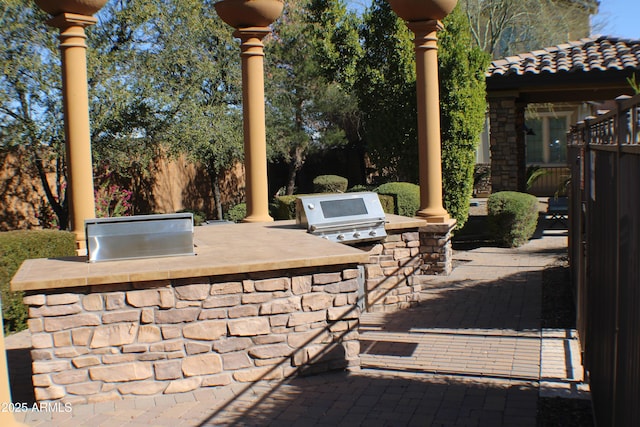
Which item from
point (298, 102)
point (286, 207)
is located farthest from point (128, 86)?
point (298, 102)

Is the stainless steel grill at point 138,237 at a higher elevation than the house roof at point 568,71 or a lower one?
lower

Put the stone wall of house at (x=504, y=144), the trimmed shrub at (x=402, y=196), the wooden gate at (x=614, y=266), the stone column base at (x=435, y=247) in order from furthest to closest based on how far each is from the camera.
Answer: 1. the stone wall of house at (x=504, y=144)
2. the trimmed shrub at (x=402, y=196)
3. the stone column base at (x=435, y=247)
4. the wooden gate at (x=614, y=266)

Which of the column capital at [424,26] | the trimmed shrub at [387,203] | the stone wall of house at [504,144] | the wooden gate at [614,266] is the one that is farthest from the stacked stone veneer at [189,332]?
the stone wall of house at [504,144]

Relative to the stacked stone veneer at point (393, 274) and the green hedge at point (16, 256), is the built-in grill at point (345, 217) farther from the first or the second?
the green hedge at point (16, 256)

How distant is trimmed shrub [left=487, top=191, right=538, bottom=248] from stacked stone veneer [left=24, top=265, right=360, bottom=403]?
7377 mm

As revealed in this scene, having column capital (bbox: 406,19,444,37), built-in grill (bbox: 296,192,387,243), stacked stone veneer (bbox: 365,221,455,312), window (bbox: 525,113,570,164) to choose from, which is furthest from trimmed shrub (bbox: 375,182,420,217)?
window (bbox: 525,113,570,164)

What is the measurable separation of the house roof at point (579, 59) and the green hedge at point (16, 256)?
9.84 metres

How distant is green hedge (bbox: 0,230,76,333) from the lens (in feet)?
26.0

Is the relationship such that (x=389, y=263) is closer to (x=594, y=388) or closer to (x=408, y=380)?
(x=408, y=380)

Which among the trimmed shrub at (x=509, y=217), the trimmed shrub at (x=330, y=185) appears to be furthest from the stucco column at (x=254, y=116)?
the trimmed shrub at (x=330, y=185)

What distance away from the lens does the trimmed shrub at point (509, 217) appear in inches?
489

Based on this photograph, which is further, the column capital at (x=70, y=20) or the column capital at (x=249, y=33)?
the column capital at (x=249, y=33)

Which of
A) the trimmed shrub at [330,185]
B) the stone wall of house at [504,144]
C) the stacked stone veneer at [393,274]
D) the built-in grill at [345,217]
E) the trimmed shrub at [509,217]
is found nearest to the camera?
the built-in grill at [345,217]

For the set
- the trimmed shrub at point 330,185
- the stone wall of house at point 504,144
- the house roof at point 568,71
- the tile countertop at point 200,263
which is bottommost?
the tile countertop at point 200,263
